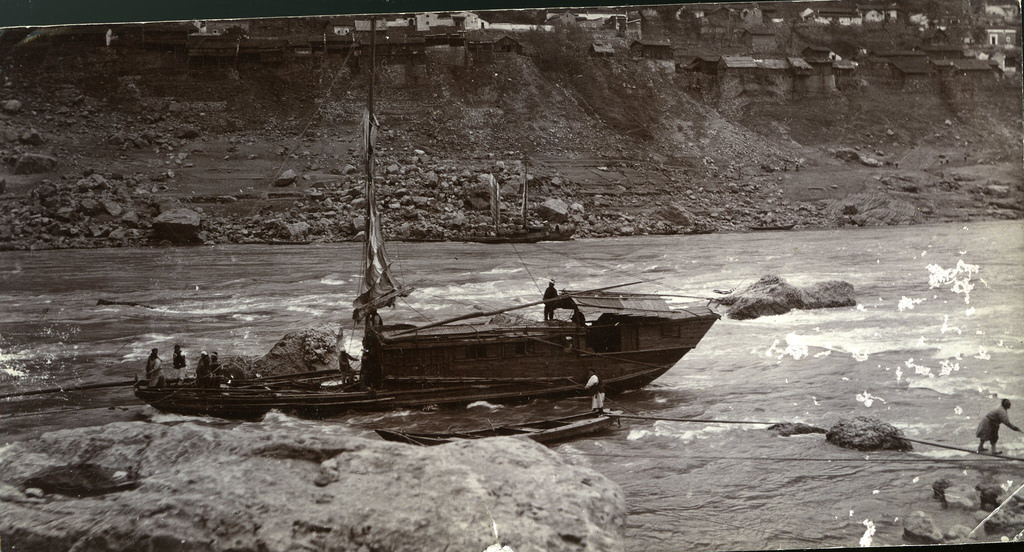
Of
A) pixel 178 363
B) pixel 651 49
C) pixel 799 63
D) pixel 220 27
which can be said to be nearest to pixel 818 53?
pixel 799 63

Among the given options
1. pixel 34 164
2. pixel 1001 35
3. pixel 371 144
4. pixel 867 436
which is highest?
pixel 1001 35

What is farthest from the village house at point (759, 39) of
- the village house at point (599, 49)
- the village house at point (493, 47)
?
the village house at point (493, 47)

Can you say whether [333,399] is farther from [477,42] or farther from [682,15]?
[682,15]

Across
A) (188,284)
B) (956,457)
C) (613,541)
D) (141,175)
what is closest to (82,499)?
(188,284)

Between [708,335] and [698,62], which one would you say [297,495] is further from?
[698,62]

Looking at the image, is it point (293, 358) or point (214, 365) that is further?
point (293, 358)

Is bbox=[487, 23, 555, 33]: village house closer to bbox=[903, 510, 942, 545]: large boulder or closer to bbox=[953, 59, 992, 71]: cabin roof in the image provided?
bbox=[953, 59, 992, 71]: cabin roof

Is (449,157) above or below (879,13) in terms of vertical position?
below
